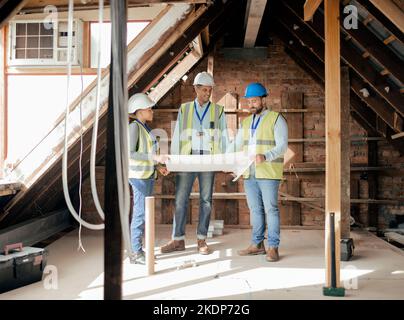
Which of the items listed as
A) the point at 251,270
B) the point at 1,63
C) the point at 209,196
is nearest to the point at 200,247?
the point at 209,196

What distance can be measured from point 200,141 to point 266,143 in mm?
637

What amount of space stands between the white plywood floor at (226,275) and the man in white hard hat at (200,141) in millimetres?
408

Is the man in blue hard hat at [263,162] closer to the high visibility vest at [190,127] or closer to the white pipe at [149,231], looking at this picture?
the high visibility vest at [190,127]

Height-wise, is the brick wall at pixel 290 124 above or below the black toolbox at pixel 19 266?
above

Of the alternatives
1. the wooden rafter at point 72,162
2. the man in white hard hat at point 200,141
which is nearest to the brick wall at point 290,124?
the wooden rafter at point 72,162

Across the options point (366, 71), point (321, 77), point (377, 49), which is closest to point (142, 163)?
point (377, 49)

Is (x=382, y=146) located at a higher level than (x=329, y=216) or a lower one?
higher

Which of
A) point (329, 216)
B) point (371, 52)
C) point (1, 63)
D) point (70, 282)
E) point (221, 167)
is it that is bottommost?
point (70, 282)

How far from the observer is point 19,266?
2.89m

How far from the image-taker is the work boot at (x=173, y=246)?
157 inches

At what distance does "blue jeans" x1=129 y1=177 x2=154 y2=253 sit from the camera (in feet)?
11.3

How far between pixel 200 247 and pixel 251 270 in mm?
776

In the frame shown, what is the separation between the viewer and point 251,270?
10.8 feet

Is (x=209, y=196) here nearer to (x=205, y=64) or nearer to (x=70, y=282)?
(x=70, y=282)
